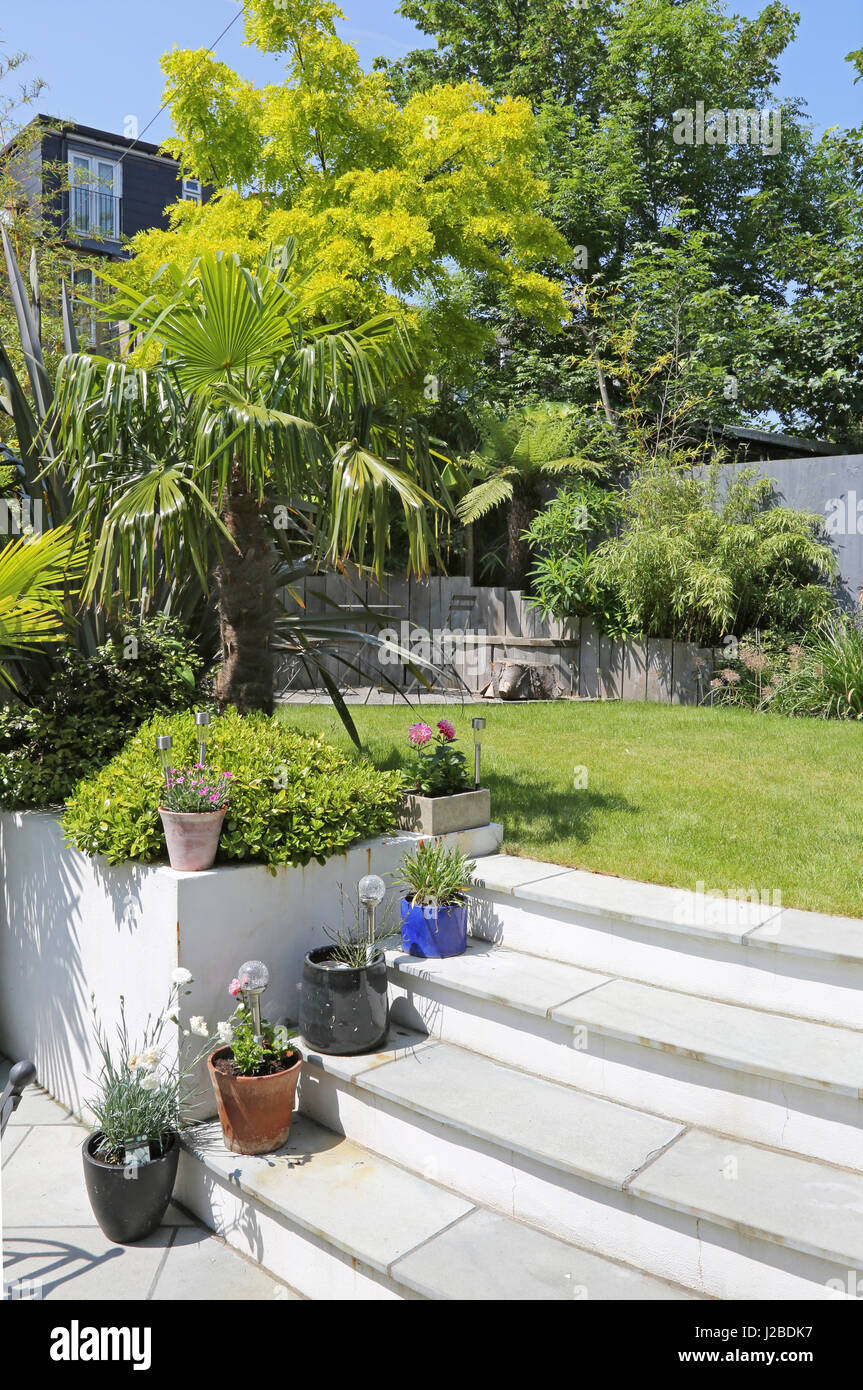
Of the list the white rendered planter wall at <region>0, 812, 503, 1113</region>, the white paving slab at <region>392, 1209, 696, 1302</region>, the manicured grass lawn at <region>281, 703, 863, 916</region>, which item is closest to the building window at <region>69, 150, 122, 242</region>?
the manicured grass lawn at <region>281, 703, 863, 916</region>

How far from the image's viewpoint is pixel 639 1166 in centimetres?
264

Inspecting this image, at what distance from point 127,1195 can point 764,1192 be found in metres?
1.86

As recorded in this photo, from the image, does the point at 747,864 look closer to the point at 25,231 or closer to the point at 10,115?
the point at 25,231

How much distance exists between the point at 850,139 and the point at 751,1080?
13.3 metres

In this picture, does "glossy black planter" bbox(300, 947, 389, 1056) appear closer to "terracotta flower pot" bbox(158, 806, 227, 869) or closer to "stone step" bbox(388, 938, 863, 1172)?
"stone step" bbox(388, 938, 863, 1172)

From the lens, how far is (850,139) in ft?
40.4

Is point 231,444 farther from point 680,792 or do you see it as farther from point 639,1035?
point 680,792

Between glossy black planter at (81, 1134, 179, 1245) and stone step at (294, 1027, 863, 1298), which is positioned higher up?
stone step at (294, 1027, 863, 1298)

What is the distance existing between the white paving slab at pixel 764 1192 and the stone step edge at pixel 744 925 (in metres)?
0.70

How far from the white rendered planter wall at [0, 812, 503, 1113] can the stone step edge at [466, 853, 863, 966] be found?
0.55m

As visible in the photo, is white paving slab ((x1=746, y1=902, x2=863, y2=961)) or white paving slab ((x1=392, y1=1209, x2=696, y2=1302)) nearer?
white paving slab ((x1=392, y1=1209, x2=696, y2=1302))

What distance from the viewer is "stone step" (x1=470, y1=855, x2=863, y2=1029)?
318cm

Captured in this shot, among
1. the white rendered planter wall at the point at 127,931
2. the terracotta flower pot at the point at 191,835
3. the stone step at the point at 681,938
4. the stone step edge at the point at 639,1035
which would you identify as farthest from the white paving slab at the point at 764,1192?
the terracotta flower pot at the point at 191,835
